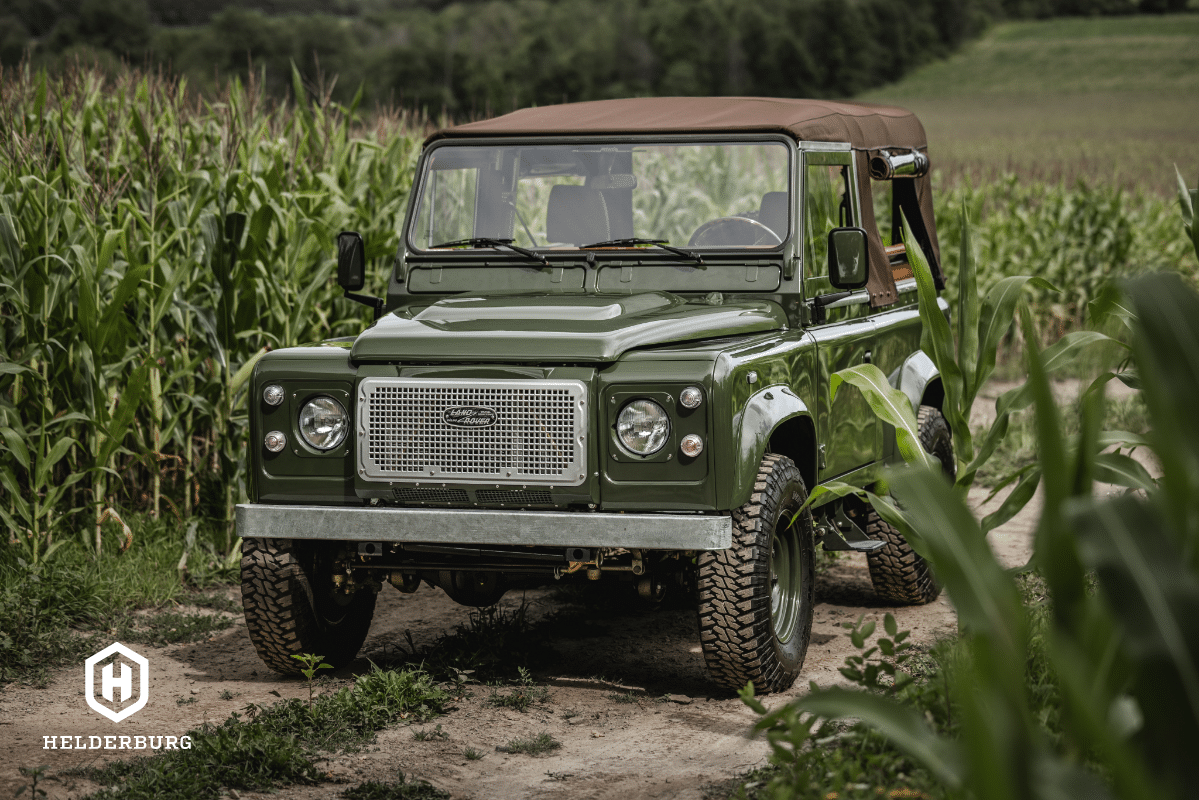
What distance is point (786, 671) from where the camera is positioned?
16.5 ft

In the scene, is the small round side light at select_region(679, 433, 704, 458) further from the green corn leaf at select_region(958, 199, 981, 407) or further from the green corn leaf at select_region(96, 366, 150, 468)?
the green corn leaf at select_region(96, 366, 150, 468)

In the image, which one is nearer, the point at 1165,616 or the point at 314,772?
the point at 1165,616

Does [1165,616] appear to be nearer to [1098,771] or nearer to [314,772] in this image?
[1098,771]

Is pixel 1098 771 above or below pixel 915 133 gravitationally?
below

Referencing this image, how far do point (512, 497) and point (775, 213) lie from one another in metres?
1.87

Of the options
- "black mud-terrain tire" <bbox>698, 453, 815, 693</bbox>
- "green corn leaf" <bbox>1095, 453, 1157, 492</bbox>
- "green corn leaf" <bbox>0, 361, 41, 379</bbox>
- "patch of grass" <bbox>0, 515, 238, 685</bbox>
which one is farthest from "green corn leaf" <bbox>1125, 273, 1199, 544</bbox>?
"green corn leaf" <bbox>0, 361, 41, 379</bbox>

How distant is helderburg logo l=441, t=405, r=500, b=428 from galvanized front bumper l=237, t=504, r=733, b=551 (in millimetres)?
310

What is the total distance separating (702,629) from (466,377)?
1252 millimetres

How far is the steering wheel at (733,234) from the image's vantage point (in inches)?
224

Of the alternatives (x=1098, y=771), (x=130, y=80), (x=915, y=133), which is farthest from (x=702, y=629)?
(x=130, y=80)

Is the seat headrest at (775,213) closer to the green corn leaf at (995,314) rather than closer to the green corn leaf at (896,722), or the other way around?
the green corn leaf at (995,314)

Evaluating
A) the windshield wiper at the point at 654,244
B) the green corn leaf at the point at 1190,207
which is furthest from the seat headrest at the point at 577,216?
the green corn leaf at the point at 1190,207

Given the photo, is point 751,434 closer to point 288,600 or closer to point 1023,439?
point 288,600

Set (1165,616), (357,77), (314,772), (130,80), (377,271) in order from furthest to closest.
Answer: (357,77) < (130,80) < (377,271) < (314,772) < (1165,616)
